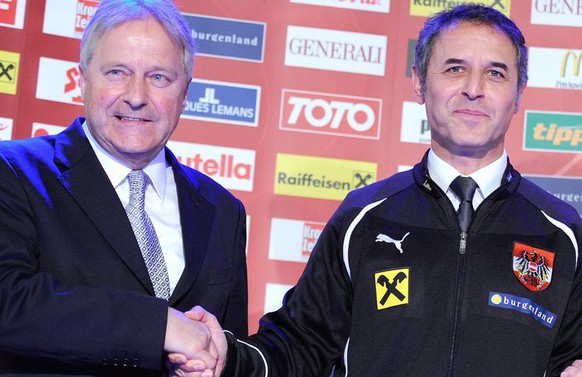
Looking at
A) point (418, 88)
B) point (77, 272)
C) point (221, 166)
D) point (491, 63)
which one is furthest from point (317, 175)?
point (77, 272)

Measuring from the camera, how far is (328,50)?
411 centimetres

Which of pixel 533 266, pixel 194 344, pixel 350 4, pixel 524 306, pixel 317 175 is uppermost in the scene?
pixel 350 4

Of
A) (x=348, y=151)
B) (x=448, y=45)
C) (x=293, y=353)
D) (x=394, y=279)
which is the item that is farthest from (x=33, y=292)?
(x=348, y=151)

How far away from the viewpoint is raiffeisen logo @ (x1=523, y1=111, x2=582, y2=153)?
13.5ft

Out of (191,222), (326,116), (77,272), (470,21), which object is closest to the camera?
(77,272)

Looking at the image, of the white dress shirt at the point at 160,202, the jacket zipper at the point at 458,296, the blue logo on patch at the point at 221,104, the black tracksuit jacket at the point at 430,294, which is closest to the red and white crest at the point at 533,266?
the black tracksuit jacket at the point at 430,294

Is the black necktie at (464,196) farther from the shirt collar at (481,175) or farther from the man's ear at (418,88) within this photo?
the man's ear at (418,88)

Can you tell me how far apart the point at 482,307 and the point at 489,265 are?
0.12 m

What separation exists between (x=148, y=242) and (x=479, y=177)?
3.12 ft

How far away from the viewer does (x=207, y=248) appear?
2385mm

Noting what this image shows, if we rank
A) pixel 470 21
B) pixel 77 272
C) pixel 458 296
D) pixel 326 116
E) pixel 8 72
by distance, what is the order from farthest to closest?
1. pixel 326 116
2. pixel 8 72
3. pixel 470 21
4. pixel 458 296
5. pixel 77 272

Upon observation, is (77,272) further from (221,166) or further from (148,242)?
(221,166)

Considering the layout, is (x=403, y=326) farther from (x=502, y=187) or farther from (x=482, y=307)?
(x=502, y=187)

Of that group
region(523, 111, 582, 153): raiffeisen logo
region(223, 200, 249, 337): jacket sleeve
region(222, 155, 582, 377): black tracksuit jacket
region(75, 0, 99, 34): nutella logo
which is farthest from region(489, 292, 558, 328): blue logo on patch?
region(75, 0, 99, 34): nutella logo
